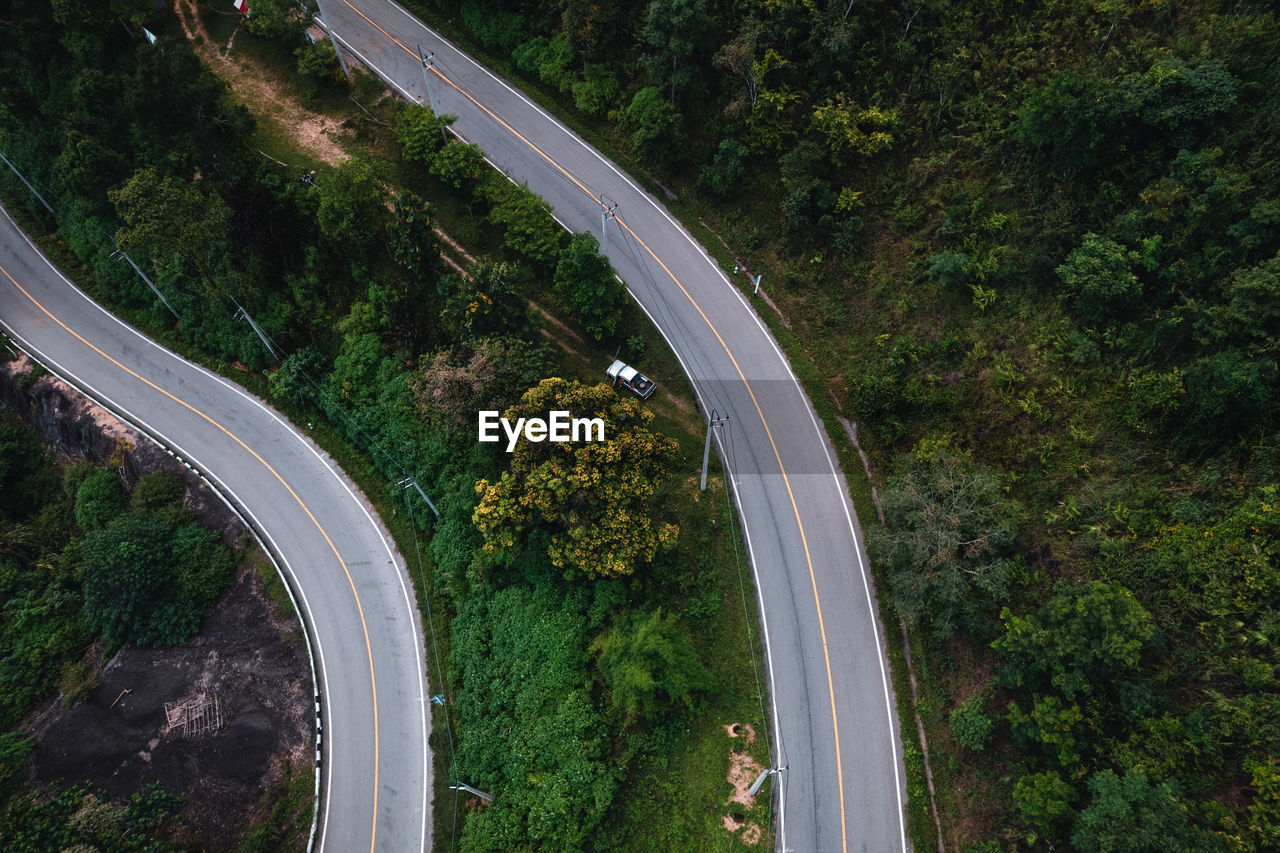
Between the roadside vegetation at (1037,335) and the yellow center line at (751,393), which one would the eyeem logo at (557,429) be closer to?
the yellow center line at (751,393)

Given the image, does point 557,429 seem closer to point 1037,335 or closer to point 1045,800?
point 1037,335

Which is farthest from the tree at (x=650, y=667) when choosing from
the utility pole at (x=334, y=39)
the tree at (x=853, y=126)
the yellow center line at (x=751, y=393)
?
the utility pole at (x=334, y=39)

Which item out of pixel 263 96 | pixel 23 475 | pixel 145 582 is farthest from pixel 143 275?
pixel 145 582

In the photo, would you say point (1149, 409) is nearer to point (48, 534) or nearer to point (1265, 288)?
point (1265, 288)

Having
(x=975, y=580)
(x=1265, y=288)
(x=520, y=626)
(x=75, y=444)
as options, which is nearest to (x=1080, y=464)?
(x=975, y=580)

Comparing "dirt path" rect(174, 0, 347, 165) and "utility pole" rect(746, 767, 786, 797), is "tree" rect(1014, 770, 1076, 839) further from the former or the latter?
"dirt path" rect(174, 0, 347, 165)
